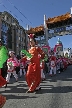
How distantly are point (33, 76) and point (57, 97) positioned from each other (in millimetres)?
1526

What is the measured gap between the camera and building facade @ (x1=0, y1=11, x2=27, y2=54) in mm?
44375

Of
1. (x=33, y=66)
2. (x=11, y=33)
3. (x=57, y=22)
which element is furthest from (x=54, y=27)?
(x=33, y=66)

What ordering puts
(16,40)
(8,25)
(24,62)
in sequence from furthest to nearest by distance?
1. (16,40)
2. (8,25)
3. (24,62)

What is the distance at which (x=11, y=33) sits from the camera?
51.0m

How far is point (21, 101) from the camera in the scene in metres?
6.37

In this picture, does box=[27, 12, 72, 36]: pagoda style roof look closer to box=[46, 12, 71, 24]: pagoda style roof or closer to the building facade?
box=[46, 12, 71, 24]: pagoda style roof

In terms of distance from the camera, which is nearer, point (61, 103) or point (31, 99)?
point (61, 103)

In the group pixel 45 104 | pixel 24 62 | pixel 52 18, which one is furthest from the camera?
pixel 52 18

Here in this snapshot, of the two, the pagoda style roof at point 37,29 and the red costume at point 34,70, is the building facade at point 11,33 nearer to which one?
the pagoda style roof at point 37,29

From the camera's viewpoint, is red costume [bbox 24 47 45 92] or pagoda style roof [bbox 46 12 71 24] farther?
pagoda style roof [bbox 46 12 71 24]

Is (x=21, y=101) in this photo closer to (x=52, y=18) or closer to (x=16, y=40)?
(x=52, y=18)

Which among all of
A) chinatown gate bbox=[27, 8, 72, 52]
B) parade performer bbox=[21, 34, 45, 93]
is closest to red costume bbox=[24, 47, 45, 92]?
parade performer bbox=[21, 34, 45, 93]

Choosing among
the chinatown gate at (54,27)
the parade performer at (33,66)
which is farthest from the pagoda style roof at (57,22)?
the parade performer at (33,66)

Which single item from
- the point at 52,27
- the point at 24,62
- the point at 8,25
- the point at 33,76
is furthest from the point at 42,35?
the point at 33,76
